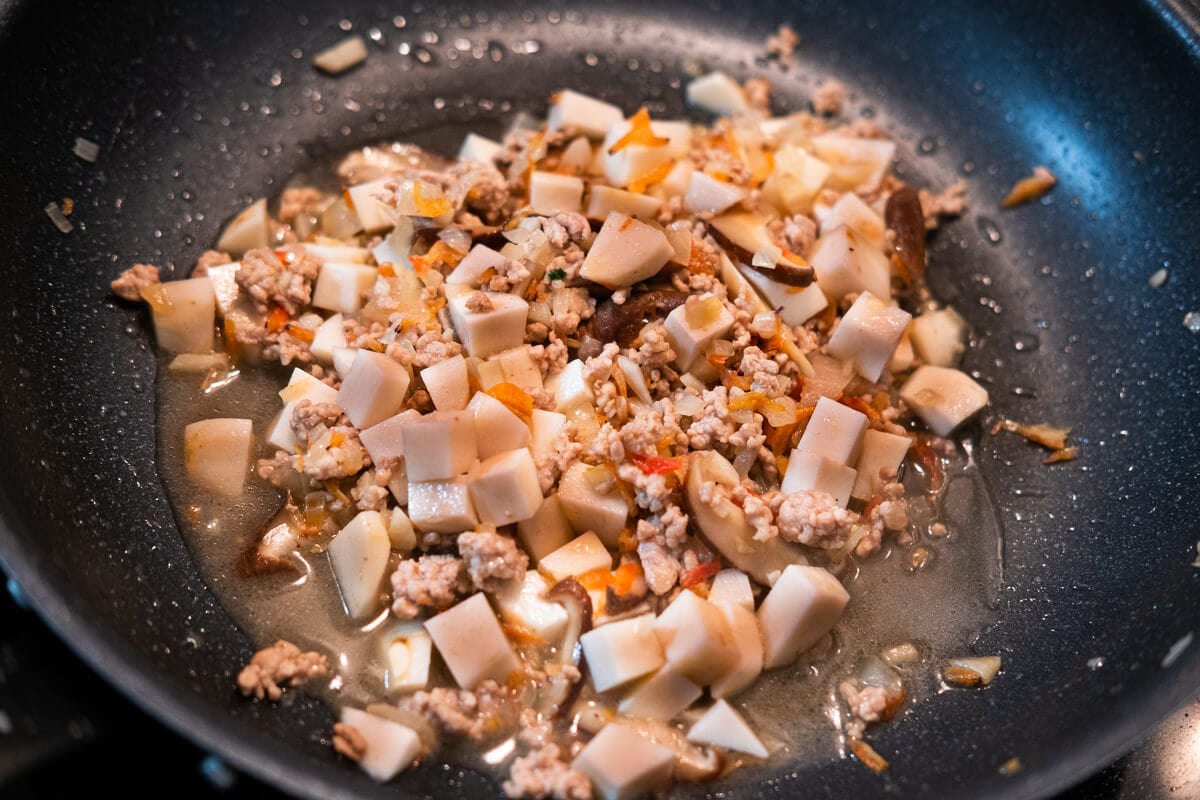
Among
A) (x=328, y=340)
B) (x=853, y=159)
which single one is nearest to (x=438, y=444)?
(x=328, y=340)

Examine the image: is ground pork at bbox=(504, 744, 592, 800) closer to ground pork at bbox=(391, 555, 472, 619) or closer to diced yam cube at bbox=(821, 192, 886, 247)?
ground pork at bbox=(391, 555, 472, 619)

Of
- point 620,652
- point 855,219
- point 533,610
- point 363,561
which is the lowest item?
point 363,561

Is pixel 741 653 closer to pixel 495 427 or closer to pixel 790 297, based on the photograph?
pixel 495 427

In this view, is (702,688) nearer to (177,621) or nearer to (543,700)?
(543,700)

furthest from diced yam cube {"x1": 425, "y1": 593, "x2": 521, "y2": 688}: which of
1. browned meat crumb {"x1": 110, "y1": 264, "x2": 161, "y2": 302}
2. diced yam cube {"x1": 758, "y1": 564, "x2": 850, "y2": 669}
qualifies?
browned meat crumb {"x1": 110, "y1": 264, "x2": 161, "y2": 302}

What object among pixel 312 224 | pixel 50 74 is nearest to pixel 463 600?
pixel 312 224
